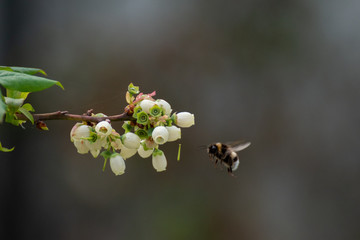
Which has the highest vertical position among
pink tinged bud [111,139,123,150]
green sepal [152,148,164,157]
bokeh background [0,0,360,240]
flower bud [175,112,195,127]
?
flower bud [175,112,195,127]

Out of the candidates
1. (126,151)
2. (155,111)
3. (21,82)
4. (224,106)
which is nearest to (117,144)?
(126,151)

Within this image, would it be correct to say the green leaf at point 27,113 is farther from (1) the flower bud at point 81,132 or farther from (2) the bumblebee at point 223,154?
(2) the bumblebee at point 223,154

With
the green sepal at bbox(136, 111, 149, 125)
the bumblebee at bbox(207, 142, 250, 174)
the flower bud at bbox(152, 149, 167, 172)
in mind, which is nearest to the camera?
the green sepal at bbox(136, 111, 149, 125)

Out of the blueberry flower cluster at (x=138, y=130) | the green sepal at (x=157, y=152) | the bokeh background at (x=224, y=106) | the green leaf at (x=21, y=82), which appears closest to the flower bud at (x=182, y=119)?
the blueberry flower cluster at (x=138, y=130)

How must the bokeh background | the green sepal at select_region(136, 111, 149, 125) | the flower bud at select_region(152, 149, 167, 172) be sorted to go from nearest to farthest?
the green sepal at select_region(136, 111, 149, 125), the flower bud at select_region(152, 149, 167, 172), the bokeh background

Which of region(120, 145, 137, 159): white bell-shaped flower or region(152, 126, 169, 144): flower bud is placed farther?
region(120, 145, 137, 159): white bell-shaped flower

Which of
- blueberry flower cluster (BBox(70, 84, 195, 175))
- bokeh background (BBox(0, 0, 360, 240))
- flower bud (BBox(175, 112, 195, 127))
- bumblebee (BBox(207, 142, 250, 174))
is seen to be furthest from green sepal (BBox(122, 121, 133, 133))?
bokeh background (BBox(0, 0, 360, 240))

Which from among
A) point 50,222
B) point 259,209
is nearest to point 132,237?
point 50,222

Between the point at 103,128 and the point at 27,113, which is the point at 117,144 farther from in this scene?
the point at 27,113

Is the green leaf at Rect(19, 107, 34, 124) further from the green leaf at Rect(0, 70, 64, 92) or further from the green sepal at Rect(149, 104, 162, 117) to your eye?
the green sepal at Rect(149, 104, 162, 117)
